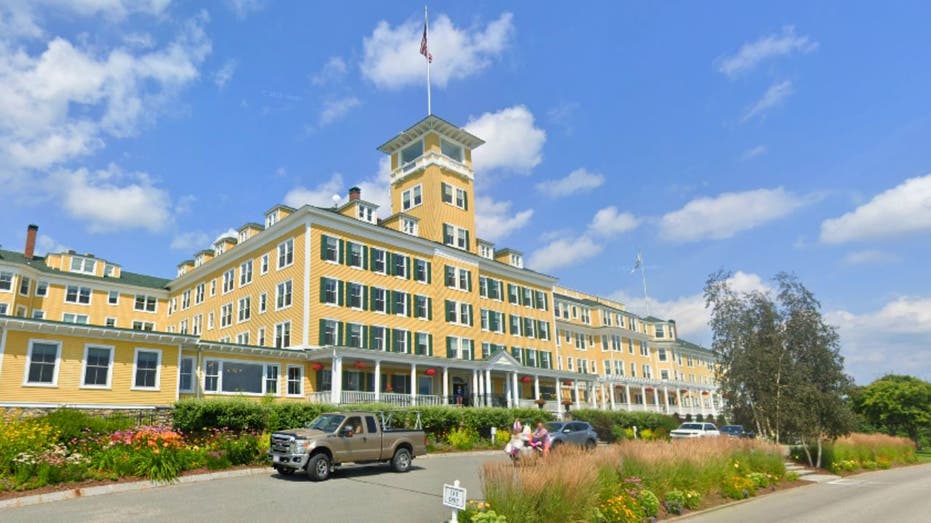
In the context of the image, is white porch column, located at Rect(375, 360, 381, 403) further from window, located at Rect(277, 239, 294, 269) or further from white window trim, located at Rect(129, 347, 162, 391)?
white window trim, located at Rect(129, 347, 162, 391)

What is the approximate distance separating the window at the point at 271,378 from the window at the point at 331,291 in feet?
15.3

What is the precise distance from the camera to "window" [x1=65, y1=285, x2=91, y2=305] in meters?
47.1

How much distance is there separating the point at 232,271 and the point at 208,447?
25.6 metres

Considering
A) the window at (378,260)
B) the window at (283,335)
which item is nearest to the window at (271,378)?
the window at (283,335)

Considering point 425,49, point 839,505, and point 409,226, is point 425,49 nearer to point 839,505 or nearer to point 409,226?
point 409,226

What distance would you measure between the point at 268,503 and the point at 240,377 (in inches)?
760

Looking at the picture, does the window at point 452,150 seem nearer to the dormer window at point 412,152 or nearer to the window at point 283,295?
the dormer window at point 412,152

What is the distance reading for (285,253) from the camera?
117 feet

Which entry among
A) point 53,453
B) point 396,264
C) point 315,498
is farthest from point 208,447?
point 396,264

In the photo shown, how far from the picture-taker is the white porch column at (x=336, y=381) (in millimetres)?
30953

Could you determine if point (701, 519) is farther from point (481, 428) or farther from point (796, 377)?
point (481, 428)

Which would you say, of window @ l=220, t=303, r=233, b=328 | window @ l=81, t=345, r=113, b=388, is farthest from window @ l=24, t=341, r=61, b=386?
window @ l=220, t=303, r=233, b=328

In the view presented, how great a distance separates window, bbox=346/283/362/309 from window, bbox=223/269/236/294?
413 inches

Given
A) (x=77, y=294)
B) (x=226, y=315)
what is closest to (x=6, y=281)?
(x=77, y=294)
